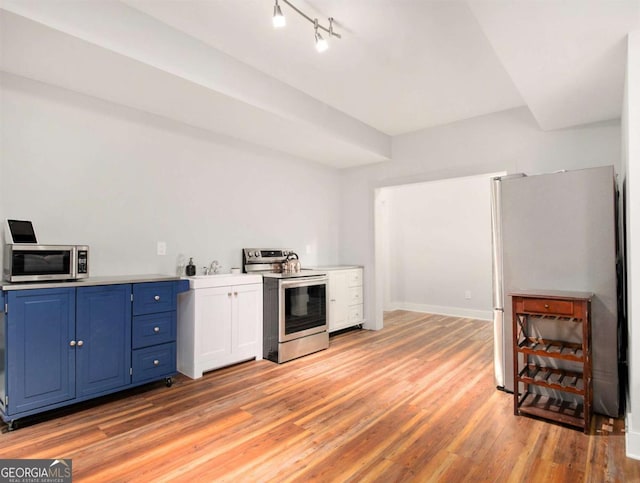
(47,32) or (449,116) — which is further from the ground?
(449,116)

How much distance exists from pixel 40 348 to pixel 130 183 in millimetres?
1488

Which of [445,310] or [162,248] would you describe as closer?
[162,248]

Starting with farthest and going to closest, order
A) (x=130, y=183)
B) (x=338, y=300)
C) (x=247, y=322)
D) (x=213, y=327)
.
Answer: (x=338, y=300), (x=247, y=322), (x=213, y=327), (x=130, y=183)

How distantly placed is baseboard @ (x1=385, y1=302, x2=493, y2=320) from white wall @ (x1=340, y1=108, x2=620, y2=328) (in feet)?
5.52

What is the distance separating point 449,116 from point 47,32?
3.73 metres

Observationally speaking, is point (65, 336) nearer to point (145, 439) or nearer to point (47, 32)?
point (145, 439)

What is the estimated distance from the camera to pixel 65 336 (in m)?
2.39

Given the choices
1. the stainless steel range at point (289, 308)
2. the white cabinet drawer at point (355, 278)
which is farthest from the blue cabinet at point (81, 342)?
the white cabinet drawer at point (355, 278)

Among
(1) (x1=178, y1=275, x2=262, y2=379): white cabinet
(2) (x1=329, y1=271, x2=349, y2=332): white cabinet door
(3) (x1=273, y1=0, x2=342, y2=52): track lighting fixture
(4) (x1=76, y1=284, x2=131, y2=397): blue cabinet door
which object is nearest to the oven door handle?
(1) (x1=178, y1=275, x2=262, y2=379): white cabinet

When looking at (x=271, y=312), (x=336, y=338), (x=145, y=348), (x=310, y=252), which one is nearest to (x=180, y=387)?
(x=145, y=348)

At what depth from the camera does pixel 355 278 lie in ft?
16.3

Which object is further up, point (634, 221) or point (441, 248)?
point (634, 221)

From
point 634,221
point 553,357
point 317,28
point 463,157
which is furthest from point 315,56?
point 553,357

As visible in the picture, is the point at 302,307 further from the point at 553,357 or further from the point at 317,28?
the point at 317,28
